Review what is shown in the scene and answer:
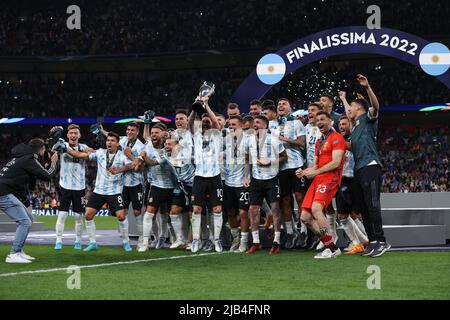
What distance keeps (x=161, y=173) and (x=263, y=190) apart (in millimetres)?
1928

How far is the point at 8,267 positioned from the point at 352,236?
4945mm

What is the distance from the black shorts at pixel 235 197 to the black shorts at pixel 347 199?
143 centimetres

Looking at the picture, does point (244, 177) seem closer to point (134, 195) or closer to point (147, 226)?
point (147, 226)

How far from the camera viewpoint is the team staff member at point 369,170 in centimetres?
988

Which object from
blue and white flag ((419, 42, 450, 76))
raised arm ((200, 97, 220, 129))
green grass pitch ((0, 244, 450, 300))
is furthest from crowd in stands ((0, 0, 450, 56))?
green grass pitch ((0, 244, 450, 300))

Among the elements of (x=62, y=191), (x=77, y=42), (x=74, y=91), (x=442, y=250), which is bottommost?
(x=442, y=250)

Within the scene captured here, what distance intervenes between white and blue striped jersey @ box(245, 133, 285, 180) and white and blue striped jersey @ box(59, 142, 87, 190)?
3.16 metres

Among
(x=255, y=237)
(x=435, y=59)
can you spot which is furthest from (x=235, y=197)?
(x=435, y=59)

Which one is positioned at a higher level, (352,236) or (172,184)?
(172,184)

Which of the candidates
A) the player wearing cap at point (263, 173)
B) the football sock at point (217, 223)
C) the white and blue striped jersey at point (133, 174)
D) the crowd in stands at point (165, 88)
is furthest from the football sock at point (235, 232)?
the crowd in stands at point (165, 88)

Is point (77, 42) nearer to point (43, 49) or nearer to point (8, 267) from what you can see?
point (43, 49)
